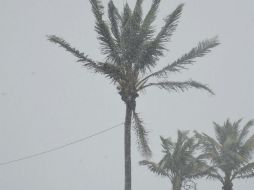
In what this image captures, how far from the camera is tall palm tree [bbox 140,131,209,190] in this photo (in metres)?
35.0

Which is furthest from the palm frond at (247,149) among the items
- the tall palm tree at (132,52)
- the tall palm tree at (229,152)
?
the tall palm tree at (132,52)

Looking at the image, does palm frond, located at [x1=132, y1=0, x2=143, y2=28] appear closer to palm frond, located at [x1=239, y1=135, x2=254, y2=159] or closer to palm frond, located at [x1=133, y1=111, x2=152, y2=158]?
palm frond, located at [x1=133, y1=111, x2=152, y2=158]

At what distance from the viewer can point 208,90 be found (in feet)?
67.2

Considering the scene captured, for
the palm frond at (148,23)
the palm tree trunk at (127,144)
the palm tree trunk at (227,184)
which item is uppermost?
the palm frond at (148,23)

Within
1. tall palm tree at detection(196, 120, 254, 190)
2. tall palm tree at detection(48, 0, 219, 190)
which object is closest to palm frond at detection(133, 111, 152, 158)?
tall palm tree at detection(48, 0, 219, 190)

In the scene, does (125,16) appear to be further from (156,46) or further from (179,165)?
(179,165)

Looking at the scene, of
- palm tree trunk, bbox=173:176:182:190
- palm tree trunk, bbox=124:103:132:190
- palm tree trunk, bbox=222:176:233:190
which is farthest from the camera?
palm tree trunk, bbox=173:176:182:190

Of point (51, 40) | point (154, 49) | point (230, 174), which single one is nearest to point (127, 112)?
point (154, 49)

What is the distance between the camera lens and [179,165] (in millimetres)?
35281

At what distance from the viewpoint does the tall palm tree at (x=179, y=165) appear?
3496cm

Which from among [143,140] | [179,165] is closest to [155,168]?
[179,165]

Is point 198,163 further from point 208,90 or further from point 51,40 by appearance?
point 51,40

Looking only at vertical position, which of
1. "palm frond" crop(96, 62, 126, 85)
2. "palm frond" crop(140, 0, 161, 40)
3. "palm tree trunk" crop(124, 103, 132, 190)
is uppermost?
"palm frond" crop(140, 0, 161, 40)

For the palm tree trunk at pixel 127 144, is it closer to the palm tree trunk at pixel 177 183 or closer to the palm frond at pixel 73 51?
the palm frond at pixel 73 51
